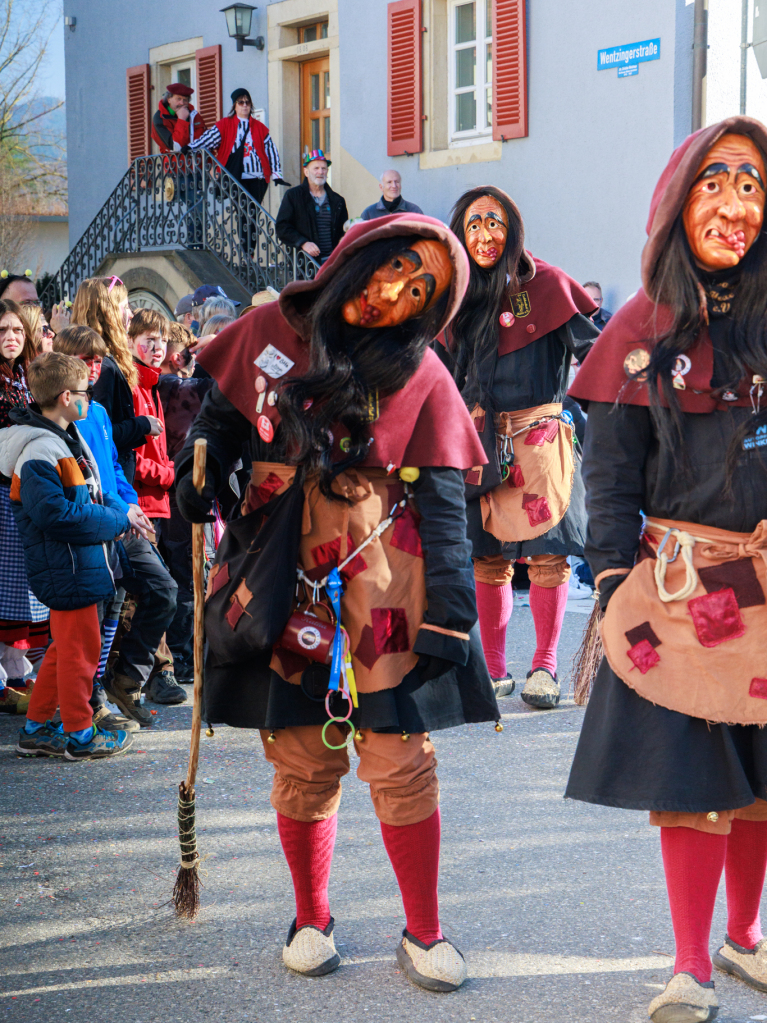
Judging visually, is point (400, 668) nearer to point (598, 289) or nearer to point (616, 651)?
point (616, 651)

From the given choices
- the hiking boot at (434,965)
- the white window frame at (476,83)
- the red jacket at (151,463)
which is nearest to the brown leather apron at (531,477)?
the red jacket at (151,463)

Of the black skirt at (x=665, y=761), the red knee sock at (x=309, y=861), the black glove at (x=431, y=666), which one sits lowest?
the red knee sock at (x=309, y=861)

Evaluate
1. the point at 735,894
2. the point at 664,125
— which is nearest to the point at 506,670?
the point at 735,894

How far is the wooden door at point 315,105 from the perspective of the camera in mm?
14625

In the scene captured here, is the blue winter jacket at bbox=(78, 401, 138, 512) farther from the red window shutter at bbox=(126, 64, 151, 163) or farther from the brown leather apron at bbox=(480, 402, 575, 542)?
the red window shutter at bbox=(126, 64, 151, 163)

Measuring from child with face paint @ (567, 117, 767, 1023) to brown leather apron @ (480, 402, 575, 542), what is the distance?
2.38 metres

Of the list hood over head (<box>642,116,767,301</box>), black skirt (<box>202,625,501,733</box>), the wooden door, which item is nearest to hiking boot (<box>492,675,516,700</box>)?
black skirt (<box>202,625,501,733</box>)

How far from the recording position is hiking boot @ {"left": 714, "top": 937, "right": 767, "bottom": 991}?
2844mm

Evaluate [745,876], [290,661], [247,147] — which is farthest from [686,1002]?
[247,147]

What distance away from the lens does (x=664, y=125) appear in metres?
10.6

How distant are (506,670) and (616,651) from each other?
3.04 m

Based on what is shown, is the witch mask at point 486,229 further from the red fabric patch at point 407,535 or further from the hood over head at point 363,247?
the red fabric patch at point 407,535

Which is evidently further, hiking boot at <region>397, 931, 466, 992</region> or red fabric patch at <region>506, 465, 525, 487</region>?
red fabric patch at <region>506, 465, 525, 487</region>

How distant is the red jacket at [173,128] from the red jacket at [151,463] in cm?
948
